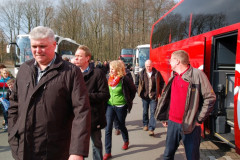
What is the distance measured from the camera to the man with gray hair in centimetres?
178

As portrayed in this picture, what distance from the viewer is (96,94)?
2893mm

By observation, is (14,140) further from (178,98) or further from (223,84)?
(223,84)

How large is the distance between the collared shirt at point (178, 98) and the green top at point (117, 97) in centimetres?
127

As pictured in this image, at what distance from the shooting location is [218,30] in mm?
4246

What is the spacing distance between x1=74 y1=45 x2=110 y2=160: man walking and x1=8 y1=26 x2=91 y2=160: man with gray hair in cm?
99

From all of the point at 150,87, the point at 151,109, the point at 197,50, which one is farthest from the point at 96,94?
the point at 197,50

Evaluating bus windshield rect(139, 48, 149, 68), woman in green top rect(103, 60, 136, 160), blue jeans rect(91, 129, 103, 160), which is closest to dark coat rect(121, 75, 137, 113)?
woman in green top rect(103, 60, 136, 160)

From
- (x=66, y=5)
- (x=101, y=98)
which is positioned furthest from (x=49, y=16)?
(x=101, y=98)

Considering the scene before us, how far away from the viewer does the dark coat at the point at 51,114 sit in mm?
1779

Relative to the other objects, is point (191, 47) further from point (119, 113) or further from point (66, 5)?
point (66, 5)

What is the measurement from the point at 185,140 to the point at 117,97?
1.65 meters

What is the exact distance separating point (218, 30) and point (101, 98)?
9.72 ft

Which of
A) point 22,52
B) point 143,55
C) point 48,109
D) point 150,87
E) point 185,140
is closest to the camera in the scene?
point 48,109

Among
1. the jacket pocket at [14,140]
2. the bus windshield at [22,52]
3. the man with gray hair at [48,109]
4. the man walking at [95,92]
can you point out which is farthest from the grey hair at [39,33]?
the bus windshield at [22,52]
